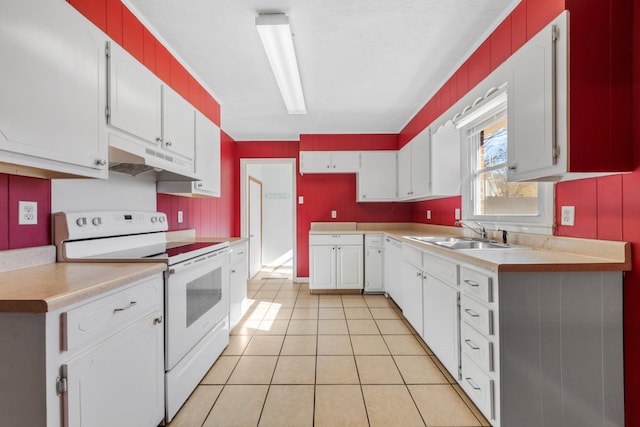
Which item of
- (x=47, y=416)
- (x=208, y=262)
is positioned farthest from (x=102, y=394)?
(x=208, y=262)

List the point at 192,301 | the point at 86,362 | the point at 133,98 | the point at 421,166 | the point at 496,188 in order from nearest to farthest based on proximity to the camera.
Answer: the point at 86,362 < the point at 133,98 < the point at 192,301 < the point at 496,188 < the point at 421,166

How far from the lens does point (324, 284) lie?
4.15 m

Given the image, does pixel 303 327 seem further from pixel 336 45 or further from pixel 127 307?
pixel 336 45

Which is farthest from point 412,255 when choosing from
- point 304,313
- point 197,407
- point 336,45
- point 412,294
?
point 197,407

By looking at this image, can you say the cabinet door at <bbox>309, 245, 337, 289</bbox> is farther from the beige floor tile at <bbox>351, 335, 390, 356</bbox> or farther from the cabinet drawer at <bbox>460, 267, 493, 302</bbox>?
the cabinet drawer at <bbox>460, 267, 493, 302</bbox>

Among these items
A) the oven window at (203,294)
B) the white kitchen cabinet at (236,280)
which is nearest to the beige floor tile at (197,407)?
the oven window at (203,294)

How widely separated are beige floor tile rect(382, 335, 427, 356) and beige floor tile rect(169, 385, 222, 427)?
140 centimetres

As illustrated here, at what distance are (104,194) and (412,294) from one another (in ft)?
8.48

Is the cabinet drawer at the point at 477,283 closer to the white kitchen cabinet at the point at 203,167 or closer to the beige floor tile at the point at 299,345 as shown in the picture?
the beige floor tile at the point at 299,345

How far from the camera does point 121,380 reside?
47.9 inches

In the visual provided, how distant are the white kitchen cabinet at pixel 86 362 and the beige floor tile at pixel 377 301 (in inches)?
107

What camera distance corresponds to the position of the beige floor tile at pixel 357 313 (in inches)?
128

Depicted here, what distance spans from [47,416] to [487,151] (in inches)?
123

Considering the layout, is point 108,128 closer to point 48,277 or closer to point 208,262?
point 48,277
